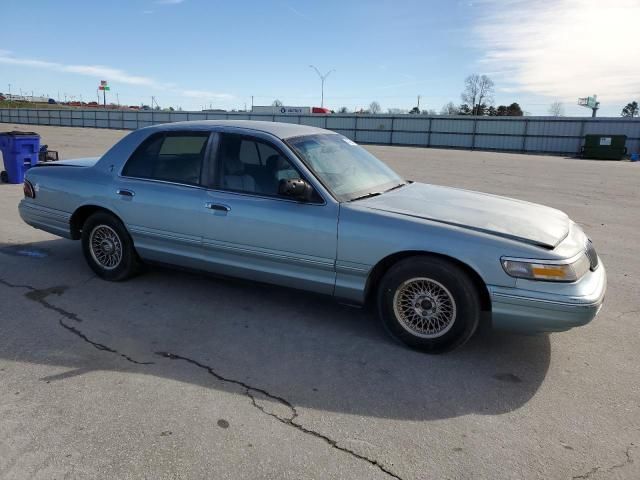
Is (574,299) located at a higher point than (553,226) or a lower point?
lower

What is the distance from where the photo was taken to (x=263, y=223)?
3984mm

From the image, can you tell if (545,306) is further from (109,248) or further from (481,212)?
(109,248)

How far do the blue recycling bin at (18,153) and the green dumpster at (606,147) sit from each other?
111ft

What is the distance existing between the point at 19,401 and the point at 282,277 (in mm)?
1963

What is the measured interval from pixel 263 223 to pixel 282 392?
1430 millimetres

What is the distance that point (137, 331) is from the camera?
3883mm

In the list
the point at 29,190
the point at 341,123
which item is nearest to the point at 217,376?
the point at 29,190

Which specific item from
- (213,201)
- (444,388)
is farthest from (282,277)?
(444,388)

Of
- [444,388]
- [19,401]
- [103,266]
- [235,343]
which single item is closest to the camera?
[19,401]

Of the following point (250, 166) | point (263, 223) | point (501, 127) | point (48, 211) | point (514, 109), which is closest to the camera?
point (263, 223)

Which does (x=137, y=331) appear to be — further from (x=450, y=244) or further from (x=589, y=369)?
(x=589, y=369)

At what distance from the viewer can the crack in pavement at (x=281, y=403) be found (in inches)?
98.7

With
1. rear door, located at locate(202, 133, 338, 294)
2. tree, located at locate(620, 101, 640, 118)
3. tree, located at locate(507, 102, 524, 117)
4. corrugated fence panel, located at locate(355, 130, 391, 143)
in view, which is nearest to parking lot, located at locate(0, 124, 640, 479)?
rear door, located at locate(202, 133, 338, 294)

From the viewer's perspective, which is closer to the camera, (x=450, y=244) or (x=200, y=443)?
(x=200, y=443)
